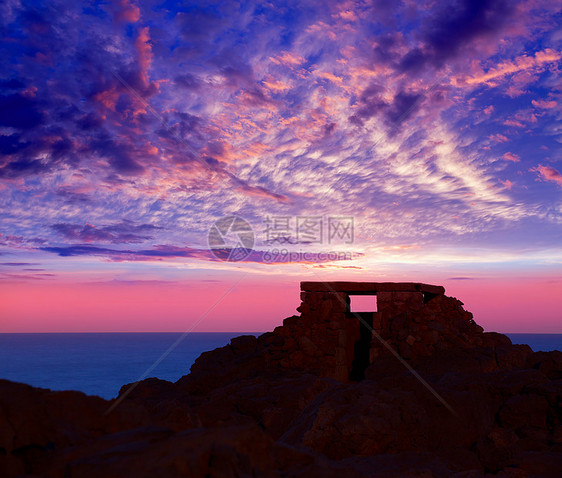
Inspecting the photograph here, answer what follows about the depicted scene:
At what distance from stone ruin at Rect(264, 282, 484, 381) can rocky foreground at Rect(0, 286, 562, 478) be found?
4 centimetres

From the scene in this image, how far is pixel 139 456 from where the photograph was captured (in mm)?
2178

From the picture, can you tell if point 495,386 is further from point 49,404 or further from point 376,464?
point 49,404

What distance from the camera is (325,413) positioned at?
5.25 m

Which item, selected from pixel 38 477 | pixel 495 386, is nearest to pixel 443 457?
pixel 495 386

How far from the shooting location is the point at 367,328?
1338 centimetres

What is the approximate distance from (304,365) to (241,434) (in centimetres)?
927

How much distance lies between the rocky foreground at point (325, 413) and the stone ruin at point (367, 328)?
0.04m

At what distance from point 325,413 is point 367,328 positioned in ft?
27.7

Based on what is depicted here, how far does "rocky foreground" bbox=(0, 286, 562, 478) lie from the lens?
2.31 m

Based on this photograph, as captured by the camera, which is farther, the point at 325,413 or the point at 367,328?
the point at 367,328

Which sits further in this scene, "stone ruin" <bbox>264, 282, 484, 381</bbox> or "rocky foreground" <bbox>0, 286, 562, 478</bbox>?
"stone ruin" <bbox>264, 282, 484, 381</bbox>

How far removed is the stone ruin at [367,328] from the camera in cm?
1141

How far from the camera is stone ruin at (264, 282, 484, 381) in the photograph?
11.4 m

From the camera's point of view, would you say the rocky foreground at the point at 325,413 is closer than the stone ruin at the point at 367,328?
Yes
